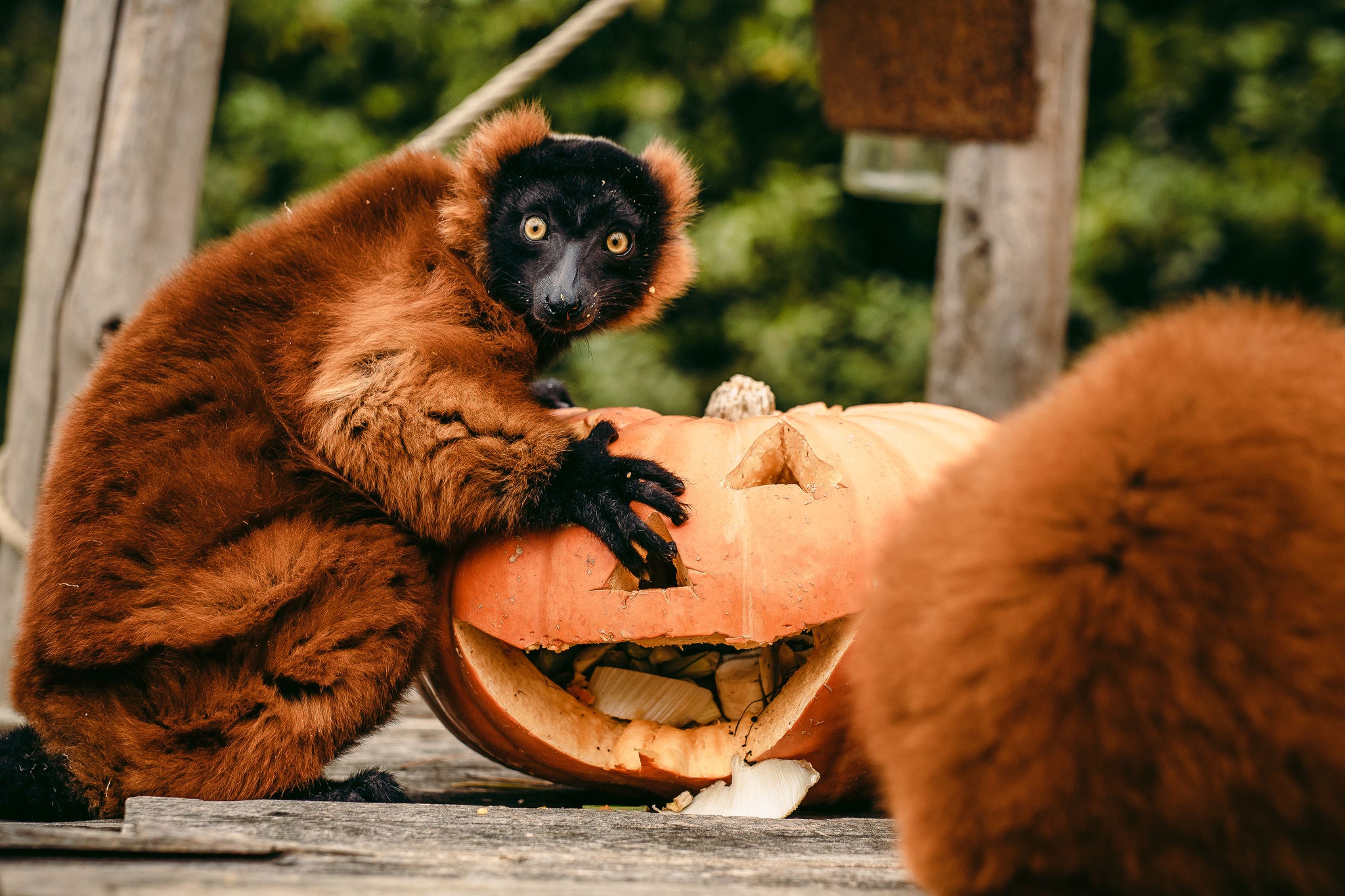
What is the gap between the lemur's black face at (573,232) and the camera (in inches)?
112

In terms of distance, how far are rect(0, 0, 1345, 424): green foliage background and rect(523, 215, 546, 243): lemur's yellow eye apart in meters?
4.46

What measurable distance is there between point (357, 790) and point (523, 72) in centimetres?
274

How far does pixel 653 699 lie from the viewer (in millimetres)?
2461

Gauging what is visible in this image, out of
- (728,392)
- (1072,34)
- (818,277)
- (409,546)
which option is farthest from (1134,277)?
(409,546)

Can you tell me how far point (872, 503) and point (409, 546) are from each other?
100 centimetres

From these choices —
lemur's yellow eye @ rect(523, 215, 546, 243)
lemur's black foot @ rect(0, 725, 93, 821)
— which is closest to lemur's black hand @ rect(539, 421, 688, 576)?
lemur's yellow eye @ rect(523, 215, 546, 243)

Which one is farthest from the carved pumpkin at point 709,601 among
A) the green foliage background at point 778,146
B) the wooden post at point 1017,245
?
the green foliage background at point 778,146

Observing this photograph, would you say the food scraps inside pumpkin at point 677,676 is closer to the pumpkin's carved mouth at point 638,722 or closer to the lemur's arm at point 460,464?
the pumpkin's carved mouth at point 638,722

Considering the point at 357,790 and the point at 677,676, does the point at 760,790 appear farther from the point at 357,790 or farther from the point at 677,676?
the point at 357,790

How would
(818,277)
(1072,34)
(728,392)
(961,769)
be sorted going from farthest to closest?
(818,277), (1072,34), (728,392), (961,769)

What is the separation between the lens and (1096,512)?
1324 mm

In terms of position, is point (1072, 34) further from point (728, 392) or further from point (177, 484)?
point (177, 484)

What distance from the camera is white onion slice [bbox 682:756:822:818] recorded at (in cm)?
227

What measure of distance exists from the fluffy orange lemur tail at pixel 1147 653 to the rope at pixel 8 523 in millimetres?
3280
